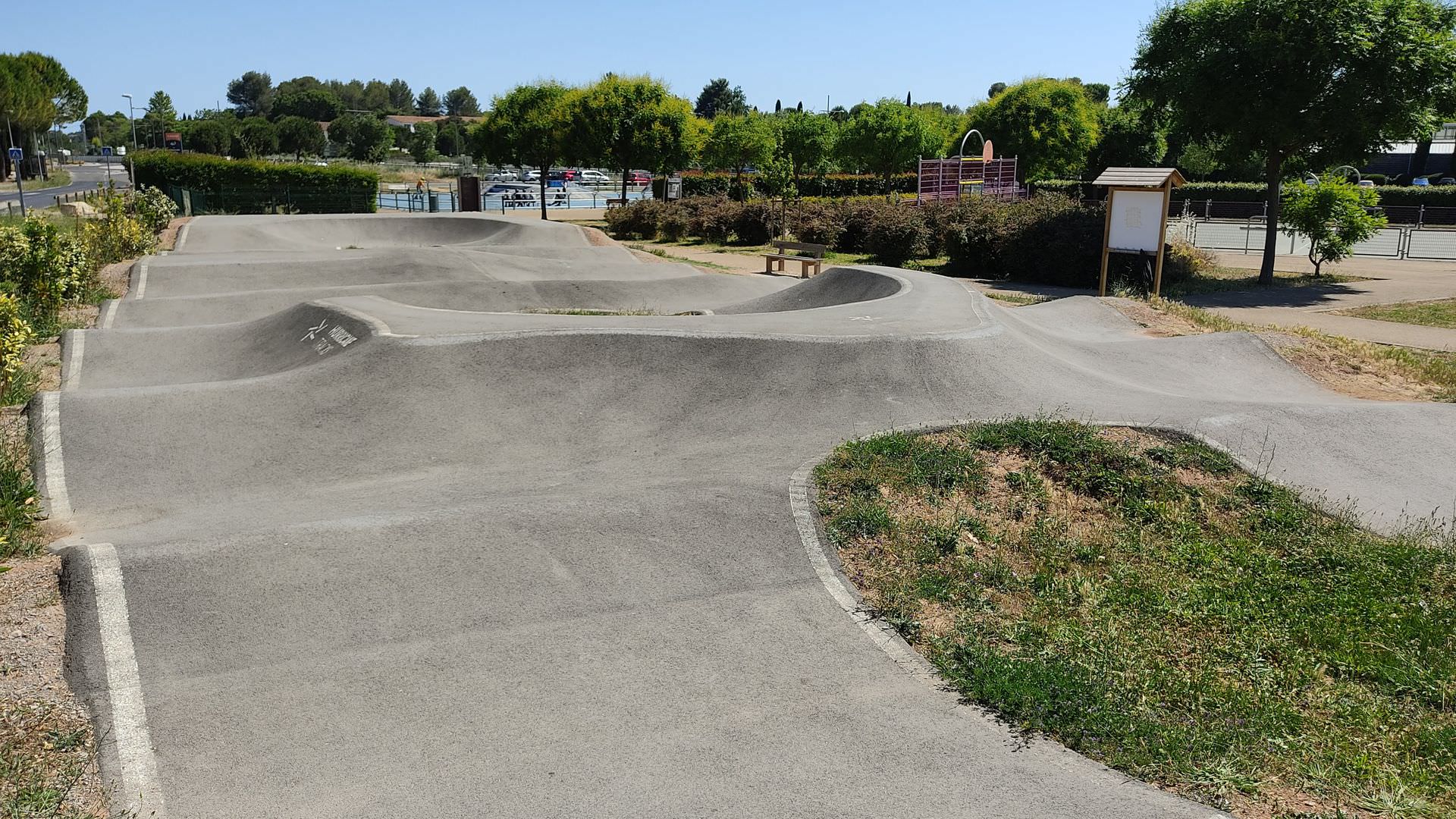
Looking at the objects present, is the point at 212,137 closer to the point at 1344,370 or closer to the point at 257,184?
the point at 257,184

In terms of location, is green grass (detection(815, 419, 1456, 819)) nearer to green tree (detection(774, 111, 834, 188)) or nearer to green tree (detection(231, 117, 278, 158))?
green tree (detection(774, 111, 834, 188))

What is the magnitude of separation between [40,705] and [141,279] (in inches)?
664

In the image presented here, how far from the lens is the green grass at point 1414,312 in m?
17.4

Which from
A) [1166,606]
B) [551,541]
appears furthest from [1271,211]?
[551,541]

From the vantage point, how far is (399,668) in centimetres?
555

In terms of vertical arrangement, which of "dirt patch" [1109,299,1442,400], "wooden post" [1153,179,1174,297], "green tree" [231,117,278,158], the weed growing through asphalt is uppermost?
"green tree" [231,117,278,158]

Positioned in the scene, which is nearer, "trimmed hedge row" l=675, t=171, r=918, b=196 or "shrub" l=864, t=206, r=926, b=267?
"shrub" l=864, t=206, r=926, b=267

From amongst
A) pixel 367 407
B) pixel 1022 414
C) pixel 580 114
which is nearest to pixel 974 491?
pixel 1022 414

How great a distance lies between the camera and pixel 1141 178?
56.4 ft

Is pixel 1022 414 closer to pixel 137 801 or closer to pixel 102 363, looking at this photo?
pixel 137 801

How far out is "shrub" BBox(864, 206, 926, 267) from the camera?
25375 millimetres

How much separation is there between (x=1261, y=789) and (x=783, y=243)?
2062cm

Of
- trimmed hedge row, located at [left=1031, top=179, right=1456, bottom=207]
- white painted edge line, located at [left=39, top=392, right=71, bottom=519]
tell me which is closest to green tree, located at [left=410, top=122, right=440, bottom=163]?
trimmed hedge row, located at [left=1031, top=179, right=1456, bottom=207]

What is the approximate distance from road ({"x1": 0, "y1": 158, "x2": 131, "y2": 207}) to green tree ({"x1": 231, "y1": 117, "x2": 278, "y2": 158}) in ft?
33.0
